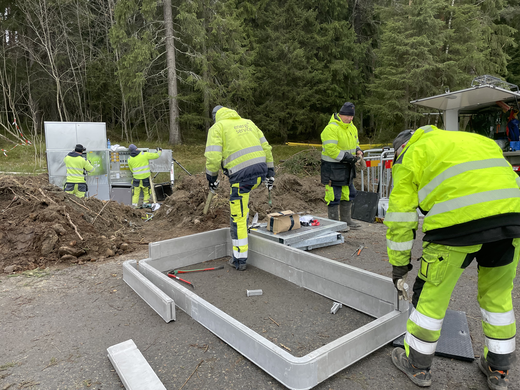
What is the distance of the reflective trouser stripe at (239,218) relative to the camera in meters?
4.99

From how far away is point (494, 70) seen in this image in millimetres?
18391

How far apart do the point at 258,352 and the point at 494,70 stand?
21.0 m

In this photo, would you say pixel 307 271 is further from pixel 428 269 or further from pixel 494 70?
pixel 494 70

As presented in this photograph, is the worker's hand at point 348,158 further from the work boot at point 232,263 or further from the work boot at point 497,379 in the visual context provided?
the work boot at point 497,379

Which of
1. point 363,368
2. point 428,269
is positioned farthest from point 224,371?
point 428,269

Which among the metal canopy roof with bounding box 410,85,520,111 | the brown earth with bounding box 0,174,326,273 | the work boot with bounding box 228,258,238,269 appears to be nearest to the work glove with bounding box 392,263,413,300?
the work boot with bounding box 228,258,238,269

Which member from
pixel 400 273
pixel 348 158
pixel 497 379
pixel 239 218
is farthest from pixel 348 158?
pixel 497 379

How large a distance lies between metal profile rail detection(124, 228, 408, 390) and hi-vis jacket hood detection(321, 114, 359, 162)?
8.03 ft

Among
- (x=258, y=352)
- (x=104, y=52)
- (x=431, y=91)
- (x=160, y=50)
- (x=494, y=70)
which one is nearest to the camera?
(x=258, y=352)

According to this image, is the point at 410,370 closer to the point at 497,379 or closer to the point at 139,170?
the point at 497,379

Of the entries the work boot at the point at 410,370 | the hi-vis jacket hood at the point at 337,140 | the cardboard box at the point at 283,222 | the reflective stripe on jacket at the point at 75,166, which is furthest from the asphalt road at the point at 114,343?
the reflective stripe on jacket at the point at 75,166

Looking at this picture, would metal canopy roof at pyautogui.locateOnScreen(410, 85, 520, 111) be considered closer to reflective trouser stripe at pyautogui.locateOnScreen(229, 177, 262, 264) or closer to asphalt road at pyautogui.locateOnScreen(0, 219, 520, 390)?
asphalt road at pyautogui.locateOnScreen(0, 219, 520, 390)

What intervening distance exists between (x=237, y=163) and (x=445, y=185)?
3.04m

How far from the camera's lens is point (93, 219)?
7.09 meters
